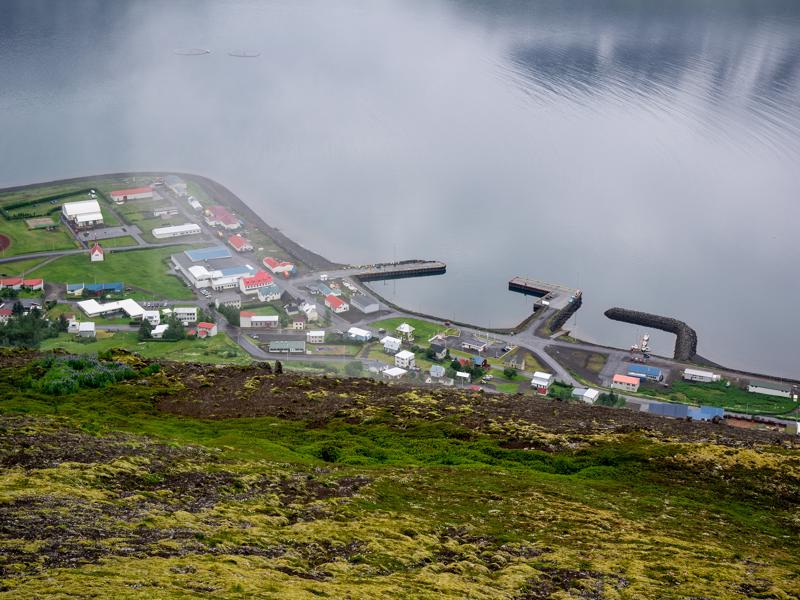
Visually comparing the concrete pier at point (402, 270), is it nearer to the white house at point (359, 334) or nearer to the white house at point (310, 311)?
the white house at point (310, 311)

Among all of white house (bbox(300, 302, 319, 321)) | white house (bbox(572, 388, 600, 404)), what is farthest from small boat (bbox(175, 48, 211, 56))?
white house (bbox(572, 388, 600, 404))

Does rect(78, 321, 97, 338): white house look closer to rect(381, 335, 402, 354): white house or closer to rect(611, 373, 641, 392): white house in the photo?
rect(381, 335, 402, 354): white house

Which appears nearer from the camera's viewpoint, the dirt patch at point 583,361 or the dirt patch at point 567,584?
the dirt patch at point 567,584

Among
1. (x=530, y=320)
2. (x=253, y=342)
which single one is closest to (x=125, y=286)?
(x=253, y=342)

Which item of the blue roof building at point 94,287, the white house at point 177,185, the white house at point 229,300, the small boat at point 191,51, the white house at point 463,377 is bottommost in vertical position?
the white house at point 463,377

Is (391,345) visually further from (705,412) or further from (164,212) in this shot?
(164,212)

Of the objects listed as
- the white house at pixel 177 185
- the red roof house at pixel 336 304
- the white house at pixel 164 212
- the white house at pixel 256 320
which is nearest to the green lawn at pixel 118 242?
the white house at pixel 164 212
